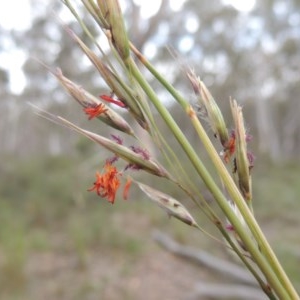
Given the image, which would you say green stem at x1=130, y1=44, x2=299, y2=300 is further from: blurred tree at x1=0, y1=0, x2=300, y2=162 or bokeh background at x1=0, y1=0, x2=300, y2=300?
blurred tree at x1=0, y1=0, x2=300, y2=162

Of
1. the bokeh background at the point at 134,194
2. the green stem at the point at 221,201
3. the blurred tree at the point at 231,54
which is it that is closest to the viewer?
the green stem at the point at 221,201

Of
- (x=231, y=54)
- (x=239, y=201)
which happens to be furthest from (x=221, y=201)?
(x=231, y=54)

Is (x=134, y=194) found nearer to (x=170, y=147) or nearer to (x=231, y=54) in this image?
(x=170, y=147)

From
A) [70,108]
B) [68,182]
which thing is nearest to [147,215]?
[68,182]

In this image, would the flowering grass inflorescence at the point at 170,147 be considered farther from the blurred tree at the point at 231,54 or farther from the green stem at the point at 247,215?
the blurred tree at the point at 231,54

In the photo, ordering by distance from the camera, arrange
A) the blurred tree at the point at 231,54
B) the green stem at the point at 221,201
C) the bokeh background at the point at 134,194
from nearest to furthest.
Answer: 1. the green stem at the point at 221,201
2. the bokeh background at the point at 134,194
3. the blurred tree at the point at 231,54

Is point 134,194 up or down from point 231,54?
down

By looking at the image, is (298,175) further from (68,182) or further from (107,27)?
(107,27)

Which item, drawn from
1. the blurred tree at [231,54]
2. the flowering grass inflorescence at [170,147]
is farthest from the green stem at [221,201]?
the blurred tree at [231,54]

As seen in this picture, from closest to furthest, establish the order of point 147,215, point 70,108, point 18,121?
point 147,215
point 70,108
point 18,121
